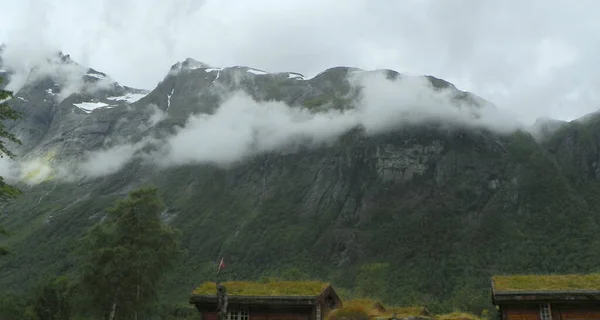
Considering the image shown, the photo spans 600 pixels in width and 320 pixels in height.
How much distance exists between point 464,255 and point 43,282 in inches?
5539

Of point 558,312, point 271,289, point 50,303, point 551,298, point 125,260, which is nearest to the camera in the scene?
point 551,298

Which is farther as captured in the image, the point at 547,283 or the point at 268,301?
the point at 268,301

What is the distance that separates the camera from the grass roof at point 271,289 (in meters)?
34.4

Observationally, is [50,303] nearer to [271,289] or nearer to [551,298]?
[271,289]

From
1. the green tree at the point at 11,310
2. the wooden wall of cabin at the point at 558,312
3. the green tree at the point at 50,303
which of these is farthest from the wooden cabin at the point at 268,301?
the green tree at the point at 11,310

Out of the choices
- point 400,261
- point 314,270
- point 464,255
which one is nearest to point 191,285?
point 314,270

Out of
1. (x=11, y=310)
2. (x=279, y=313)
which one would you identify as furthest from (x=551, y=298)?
(x=11, y=310)

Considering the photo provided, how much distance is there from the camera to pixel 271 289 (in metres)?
34.8

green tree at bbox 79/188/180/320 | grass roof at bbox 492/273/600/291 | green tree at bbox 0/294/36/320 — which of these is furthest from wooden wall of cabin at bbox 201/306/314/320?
green tree at bbox 0/294/36/320

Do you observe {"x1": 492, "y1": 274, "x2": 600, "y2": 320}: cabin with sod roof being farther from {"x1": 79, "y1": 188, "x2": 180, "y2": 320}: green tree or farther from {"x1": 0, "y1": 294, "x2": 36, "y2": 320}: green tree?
{"x1": 0, "y1": 294, "x2": 36, "y2": 320}: green tree

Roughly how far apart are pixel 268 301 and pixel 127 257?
16303 mm

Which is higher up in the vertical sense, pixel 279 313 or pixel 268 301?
pixel 268 301

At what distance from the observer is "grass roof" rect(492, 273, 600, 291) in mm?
31016

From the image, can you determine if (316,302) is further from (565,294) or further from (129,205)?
(129,205)
